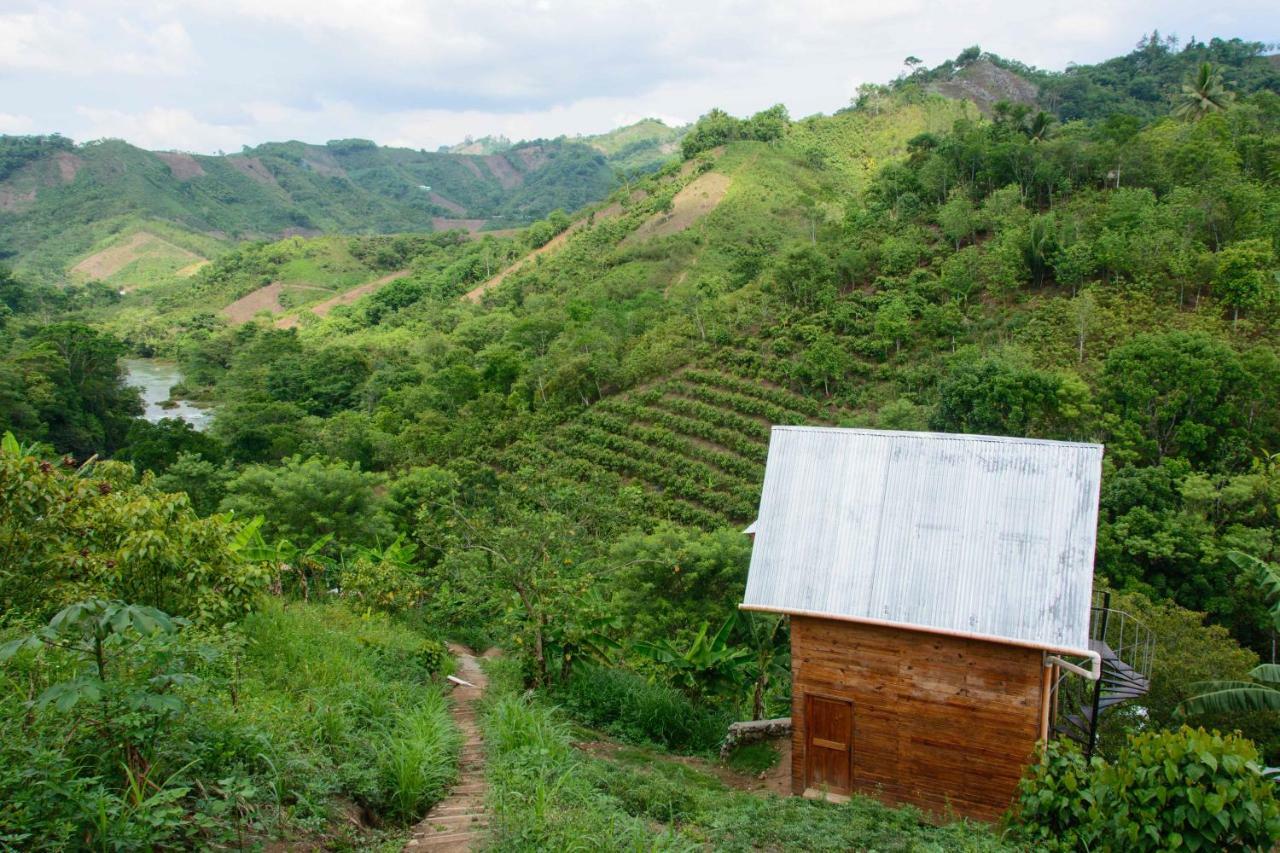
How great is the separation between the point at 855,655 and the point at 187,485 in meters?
23.2

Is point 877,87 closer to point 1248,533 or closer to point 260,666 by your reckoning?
point 1248,533

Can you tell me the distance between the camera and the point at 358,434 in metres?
33.0

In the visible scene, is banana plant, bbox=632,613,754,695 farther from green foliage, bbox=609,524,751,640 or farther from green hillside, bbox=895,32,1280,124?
green hillside, bbox=895,32,1280,124

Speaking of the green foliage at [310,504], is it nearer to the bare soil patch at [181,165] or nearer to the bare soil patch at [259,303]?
the bare soil patch at [259,303]

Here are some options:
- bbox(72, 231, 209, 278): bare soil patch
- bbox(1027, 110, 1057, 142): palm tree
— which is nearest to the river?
bbox(72, 231, 209, 278): bare soil patch

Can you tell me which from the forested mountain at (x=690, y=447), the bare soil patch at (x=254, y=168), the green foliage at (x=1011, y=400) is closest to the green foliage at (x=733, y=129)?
the forested mountain at (x=690, y=447)

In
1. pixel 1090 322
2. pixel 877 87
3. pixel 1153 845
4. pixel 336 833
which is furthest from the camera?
pixel 877 87

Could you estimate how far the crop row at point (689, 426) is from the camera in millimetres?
25688

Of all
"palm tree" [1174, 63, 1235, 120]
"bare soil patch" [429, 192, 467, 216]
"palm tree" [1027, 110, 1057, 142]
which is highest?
"bare soil patch" [429, 192, 467, 216]

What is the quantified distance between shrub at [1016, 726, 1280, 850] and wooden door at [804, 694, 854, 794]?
2450 mm

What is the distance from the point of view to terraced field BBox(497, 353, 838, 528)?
24.3m

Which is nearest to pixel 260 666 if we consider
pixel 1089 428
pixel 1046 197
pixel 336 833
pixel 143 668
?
pixel 143 668

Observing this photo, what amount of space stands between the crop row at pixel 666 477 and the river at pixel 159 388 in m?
22.9

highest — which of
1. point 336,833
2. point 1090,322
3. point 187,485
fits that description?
point 1090,322
